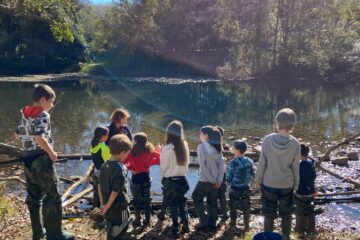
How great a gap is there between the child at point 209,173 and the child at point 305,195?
52.2 inches

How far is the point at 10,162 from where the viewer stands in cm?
1348

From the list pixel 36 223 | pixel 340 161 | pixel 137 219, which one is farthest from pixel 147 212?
pixel 340 161

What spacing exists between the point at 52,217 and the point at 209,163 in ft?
8.68

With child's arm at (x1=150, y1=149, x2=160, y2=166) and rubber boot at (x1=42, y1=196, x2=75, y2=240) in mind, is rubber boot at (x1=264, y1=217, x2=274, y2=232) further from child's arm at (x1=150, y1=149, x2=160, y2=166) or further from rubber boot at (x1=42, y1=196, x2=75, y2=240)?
rubber boot at (x1=42, y1=196, x2=75, y2=240)

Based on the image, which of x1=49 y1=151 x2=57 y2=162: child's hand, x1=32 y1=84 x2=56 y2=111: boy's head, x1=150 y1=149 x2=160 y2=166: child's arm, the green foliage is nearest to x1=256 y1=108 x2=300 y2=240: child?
x1=150 y1=149 x2=160 y2=166: child's arm

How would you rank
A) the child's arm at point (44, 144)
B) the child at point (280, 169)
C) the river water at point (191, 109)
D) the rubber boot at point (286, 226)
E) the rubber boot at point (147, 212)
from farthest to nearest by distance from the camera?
the river water at point (191, 109)
the rubber boot at point (147, 212)
the rubber boot at point (286, 226)
the child at point (280, 169)
the child's arm at point (44, 144)

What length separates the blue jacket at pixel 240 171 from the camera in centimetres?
727

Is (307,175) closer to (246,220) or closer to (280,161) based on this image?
(280,161)

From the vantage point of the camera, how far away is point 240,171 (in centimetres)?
730

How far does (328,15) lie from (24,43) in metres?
34.0

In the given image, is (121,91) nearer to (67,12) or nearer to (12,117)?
(12,117)

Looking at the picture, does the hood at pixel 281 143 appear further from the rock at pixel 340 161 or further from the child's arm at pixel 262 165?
the rock at pixel 340 161

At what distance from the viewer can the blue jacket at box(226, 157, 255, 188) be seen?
7266mm

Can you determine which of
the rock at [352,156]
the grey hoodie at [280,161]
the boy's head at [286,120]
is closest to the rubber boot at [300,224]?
the grey hoodie at [280,161]
